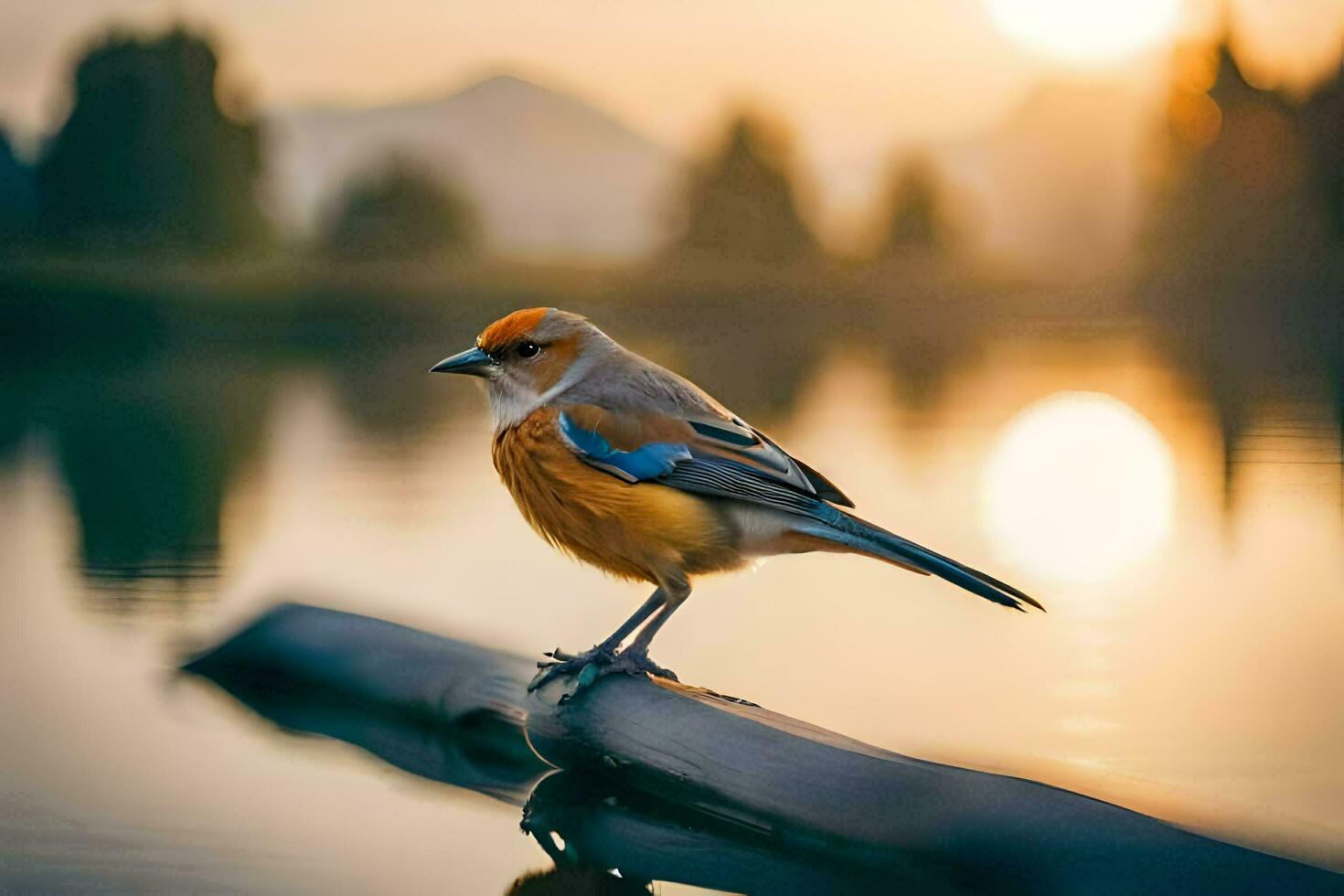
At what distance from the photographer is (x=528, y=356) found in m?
4.96

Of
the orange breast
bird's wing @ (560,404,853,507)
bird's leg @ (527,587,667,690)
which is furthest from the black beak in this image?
bird's leg @ (527,587,667,690)

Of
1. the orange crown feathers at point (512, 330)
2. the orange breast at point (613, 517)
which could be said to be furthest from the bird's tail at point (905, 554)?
the orange crown feathers at point (512, 330)

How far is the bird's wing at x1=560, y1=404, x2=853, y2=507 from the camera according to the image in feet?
14.9

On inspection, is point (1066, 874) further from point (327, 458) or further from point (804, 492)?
point (327, 458)

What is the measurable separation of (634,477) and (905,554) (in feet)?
2.79

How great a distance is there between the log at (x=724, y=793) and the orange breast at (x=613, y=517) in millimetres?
389

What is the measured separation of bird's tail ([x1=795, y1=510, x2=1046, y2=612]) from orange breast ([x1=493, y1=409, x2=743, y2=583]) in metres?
0.31

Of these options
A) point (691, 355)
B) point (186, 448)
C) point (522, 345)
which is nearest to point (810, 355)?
point (691, 355)

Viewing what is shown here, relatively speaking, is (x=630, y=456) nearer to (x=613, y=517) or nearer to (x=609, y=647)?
(x=613, y=517)

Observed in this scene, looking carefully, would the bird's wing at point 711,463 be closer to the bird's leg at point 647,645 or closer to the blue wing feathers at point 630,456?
the blue wing feathers at point 630,456

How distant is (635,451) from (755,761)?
0.99m

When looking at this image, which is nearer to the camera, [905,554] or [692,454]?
[905,554]

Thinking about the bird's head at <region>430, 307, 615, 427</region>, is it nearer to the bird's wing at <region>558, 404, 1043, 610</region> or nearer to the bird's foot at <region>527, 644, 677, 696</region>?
the bird's wing at <region>558, 404, 1043, 610</region>

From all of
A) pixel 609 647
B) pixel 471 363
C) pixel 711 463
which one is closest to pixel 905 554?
pixel 711 463
